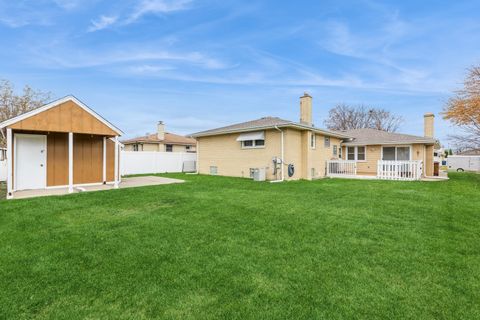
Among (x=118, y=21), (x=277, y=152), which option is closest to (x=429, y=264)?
(x=277, y=152)

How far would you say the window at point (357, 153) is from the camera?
20516mm

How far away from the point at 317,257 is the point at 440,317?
64.2 inches

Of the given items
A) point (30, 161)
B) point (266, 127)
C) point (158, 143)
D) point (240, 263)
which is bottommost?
point (240, 263)

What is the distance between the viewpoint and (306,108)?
58.1 ft

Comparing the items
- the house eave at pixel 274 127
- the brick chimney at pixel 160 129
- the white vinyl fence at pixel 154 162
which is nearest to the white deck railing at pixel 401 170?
the house eave at pixel 274 127

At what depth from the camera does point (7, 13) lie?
11.0 m

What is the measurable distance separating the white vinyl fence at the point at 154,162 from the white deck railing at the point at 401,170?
14.6 meters

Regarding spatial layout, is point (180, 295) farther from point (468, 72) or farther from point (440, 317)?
point (468, 72)

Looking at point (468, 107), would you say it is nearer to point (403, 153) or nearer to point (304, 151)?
point (403, 153)

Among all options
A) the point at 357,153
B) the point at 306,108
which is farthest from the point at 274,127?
the point at 357,153

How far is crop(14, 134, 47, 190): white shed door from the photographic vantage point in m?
10.6

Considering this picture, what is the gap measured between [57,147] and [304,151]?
12.5m

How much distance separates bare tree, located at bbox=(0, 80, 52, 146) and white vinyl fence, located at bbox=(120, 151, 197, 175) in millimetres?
14372

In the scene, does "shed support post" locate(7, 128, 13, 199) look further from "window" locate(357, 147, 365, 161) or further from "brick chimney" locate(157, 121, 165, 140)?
"window" locate(357, 147, 365, 161)
